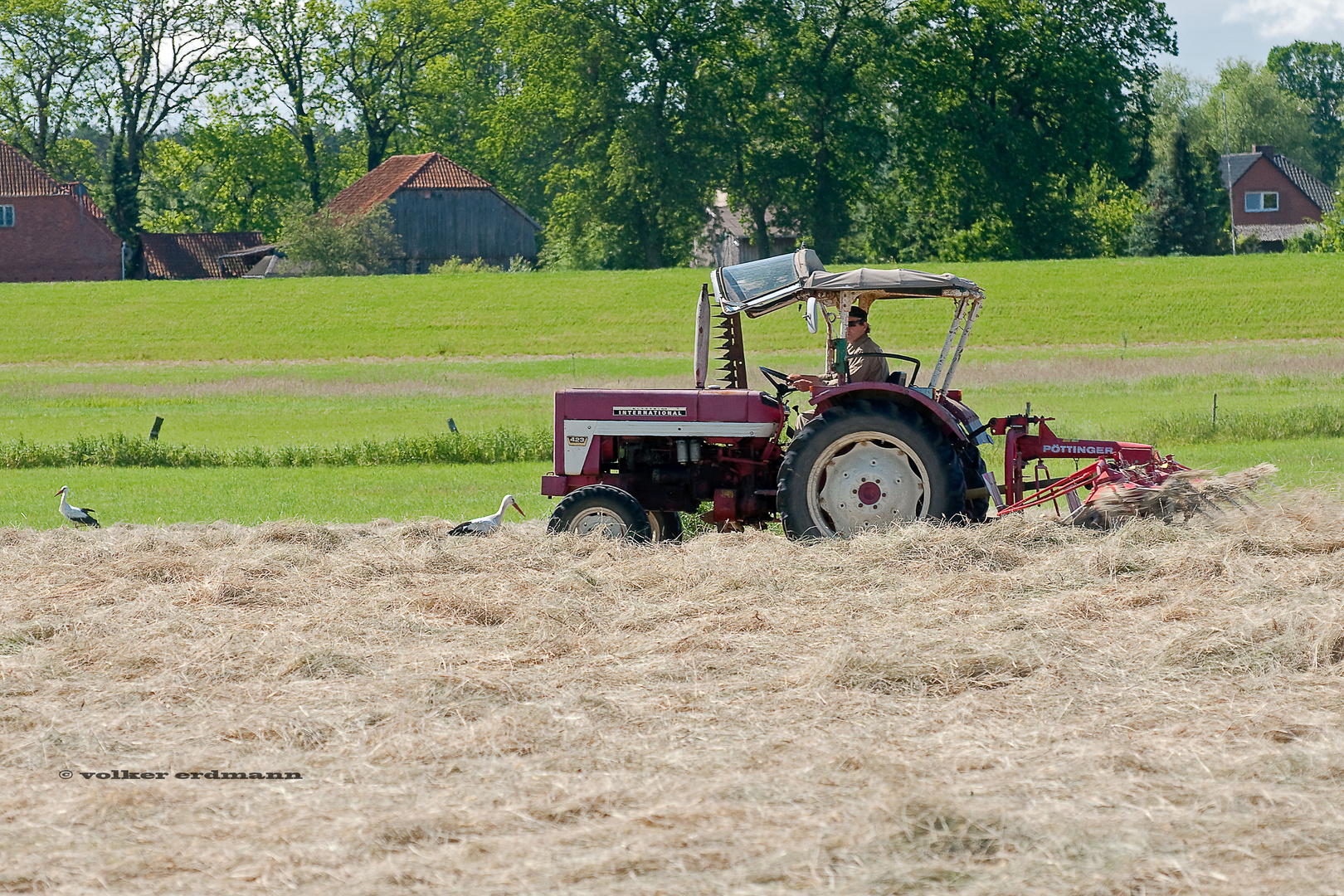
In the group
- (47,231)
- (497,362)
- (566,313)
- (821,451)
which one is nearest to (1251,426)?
(821,451)

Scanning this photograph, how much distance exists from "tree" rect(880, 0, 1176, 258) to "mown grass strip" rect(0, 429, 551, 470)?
132 ft

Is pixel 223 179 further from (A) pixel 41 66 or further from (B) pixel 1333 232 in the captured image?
(B) pixel 1333 232

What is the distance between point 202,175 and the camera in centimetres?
7056

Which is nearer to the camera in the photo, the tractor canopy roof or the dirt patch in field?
the tractor canopy roof

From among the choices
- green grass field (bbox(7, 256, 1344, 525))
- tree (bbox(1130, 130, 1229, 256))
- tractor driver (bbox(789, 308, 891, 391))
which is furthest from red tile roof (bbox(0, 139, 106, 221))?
tractor driver (bbox(789, 308, 891, 391))

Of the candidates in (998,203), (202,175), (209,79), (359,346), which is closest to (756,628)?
(359,346)

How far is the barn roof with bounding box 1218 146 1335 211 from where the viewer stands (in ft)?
244

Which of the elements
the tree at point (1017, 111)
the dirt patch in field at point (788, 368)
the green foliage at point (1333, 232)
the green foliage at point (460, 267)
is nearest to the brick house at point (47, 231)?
the green foliage at point (460, 267)

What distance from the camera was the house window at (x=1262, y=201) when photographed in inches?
2972

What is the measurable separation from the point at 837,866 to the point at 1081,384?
23.1m

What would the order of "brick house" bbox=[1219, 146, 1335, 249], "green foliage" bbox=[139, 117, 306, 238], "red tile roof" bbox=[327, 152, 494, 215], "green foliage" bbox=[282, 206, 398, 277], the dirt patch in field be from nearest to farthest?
the dirt patch in field < "green foliage" bbox=[282, 206, 398, 277] < "red tile roof" bbox=[327, 152, 494, 215] < "green foliage" bbox=[139, 117, 306, 238] < "brick house" bbox=[1219, 146, 1335, 249]

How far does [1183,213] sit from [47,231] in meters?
45.5

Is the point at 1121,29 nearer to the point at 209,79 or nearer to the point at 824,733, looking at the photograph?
the point at 209,79

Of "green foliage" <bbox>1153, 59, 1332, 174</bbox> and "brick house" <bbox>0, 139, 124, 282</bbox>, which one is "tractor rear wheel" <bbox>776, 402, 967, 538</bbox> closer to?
"brick house" <bbox>0, 139, 124, 282</bbox>
